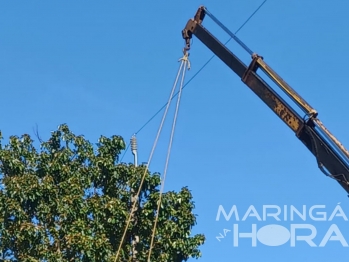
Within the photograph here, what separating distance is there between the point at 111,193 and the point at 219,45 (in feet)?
10.3

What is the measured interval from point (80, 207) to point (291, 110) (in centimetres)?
366

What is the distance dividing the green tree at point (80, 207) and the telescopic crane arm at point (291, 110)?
8.71ft

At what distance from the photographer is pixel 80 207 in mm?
10227

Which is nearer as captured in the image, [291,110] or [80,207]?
[291,110]

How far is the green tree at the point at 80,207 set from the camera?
9.95 m

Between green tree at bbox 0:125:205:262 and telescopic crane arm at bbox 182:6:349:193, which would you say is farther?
green tree at bbox 0:125:205:262

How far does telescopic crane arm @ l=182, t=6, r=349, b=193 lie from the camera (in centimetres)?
743

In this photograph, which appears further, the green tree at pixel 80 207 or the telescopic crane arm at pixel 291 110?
the green tree at pixel 80 207

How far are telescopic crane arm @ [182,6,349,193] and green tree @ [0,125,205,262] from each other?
8.71ft

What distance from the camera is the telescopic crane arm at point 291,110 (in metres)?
7.43

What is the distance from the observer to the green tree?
392 inches

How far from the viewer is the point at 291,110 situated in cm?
783

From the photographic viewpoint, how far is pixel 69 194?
1034cm

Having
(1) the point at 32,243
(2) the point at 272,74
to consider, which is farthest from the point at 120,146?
(2) the point at 272,74
